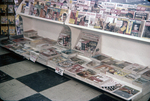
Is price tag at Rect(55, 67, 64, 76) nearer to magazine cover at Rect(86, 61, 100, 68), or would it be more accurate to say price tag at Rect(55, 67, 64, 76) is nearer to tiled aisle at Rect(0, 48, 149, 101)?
tiled aisle at Rect(0, 48, 149, 101)

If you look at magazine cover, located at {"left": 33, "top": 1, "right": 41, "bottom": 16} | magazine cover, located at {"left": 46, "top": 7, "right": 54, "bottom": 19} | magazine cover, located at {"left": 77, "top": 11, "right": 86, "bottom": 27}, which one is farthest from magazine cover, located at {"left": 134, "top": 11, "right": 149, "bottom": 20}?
magazine cover, located at {"left": 33, "top": 1, "right": 41, "bottom": 16}

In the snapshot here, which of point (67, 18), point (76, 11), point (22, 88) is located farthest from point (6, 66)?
point (76, 11)

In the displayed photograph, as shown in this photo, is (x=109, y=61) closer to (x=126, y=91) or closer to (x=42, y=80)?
(x=126, y=91)

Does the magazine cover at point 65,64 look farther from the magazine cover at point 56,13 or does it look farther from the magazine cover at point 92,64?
the magazine cover at point 56,13

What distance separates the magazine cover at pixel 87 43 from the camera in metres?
2.89

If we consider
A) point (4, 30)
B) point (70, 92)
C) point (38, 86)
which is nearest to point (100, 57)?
point (70, 92)

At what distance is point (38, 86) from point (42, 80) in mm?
177

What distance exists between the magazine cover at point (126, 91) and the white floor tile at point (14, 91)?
109cm

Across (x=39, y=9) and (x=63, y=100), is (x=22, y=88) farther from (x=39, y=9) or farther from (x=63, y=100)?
(x=39, y=9)

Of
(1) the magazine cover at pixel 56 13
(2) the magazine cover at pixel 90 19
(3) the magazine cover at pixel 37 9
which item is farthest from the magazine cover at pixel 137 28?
(3) the magazine cover at pixel 37 9

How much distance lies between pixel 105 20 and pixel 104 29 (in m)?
0.13

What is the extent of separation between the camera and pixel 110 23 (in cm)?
240

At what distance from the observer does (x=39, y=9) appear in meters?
3.30

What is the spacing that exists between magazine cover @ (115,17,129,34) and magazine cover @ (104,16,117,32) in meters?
0.04
